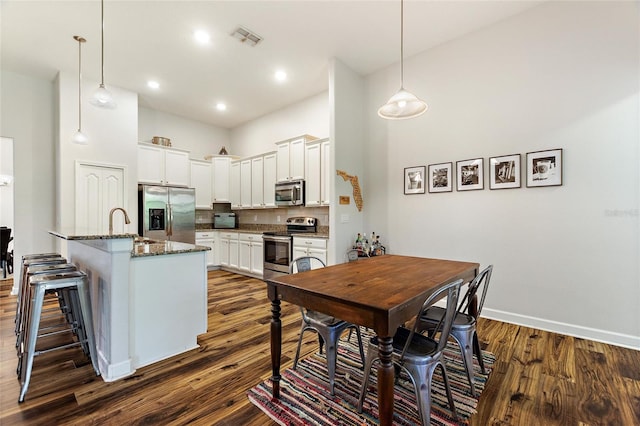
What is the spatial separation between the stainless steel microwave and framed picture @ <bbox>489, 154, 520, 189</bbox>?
2761mm

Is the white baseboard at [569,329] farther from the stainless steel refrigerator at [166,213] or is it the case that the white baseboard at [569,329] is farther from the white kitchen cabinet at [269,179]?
the stainless steel refrigerator at [166,213]

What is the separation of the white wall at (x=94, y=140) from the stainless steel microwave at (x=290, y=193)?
2523 millimetres

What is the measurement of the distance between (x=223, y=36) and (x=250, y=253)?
350 cm

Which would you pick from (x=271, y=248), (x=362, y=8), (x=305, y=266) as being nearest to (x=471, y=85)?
(x=362, y=8)

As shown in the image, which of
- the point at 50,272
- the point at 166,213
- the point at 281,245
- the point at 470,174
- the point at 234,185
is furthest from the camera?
the point at 234,185

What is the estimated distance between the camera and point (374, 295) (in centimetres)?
154

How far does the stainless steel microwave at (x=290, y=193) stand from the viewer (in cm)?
479

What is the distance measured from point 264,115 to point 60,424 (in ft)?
18.7

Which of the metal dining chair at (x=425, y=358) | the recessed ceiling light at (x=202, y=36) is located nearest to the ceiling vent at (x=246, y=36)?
the recessed ceiling light at (x=202, y=36)

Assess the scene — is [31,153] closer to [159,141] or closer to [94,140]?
[94,140]

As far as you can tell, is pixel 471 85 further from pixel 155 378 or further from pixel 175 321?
pixel 155 378

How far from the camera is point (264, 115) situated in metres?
6.23

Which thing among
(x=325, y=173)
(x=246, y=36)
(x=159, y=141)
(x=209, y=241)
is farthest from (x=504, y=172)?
(x=159, y=141)

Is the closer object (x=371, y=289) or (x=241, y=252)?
(x=371, y=289)
